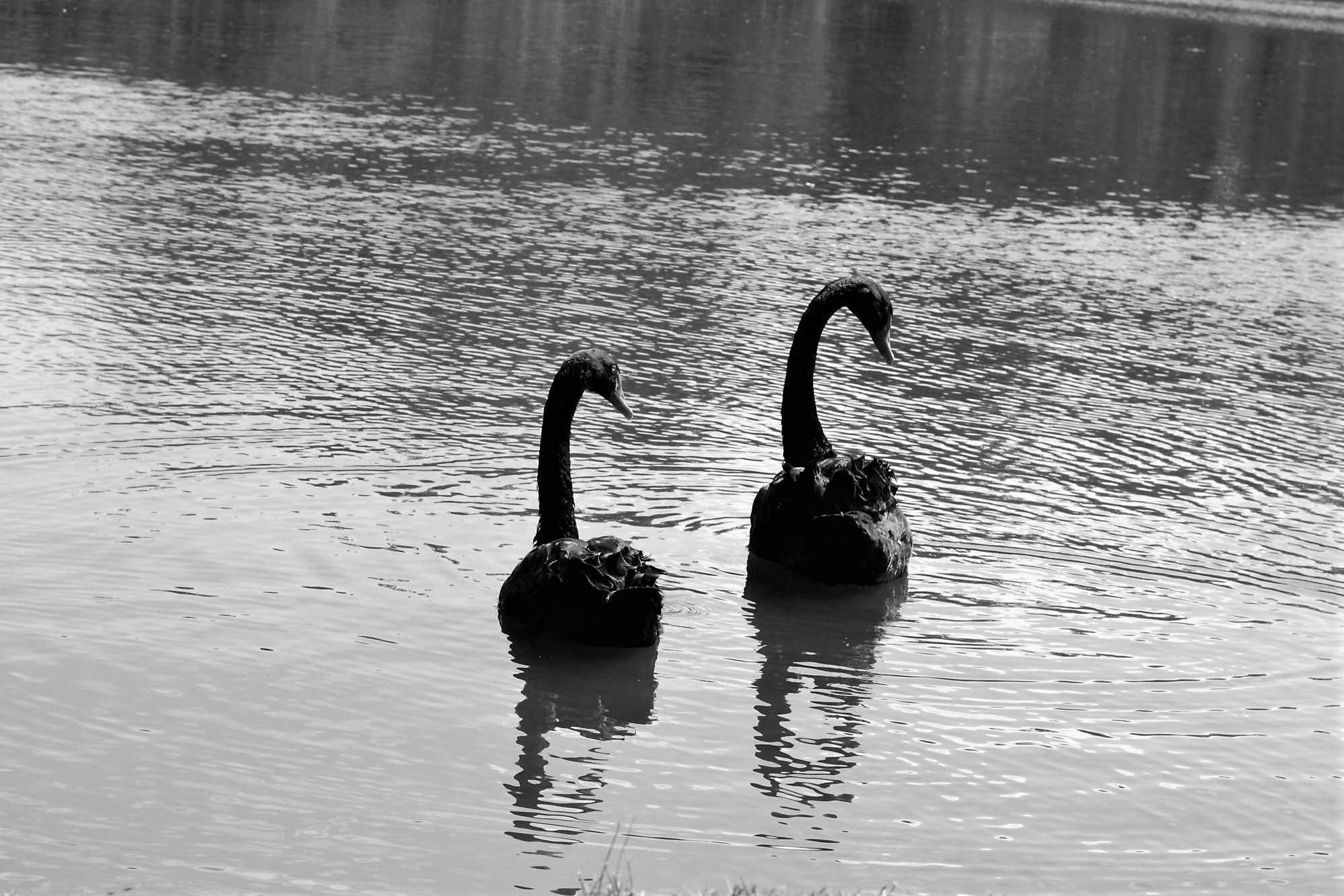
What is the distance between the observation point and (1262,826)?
257 inches

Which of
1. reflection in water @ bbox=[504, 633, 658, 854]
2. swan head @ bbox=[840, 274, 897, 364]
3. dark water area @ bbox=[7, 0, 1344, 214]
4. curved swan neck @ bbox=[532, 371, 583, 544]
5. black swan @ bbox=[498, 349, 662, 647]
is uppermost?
dark water area @ bbox=[7, 0, 1344, 214]

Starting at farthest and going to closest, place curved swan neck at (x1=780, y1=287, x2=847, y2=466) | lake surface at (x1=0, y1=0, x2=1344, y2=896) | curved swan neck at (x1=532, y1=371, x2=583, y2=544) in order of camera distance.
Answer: curved swan neck at (x1=780, y1=287, x2=847, y2=466), curved swan neck at (x1=532, y1=371, x2=583, y2=544), lake surface at (x1=0, y1=0, x2=1344, y2=896)

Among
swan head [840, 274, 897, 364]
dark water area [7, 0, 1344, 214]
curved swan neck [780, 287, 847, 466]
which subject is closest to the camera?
curved swan neck [780, 287, 847, 466]

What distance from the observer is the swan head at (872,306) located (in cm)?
1008

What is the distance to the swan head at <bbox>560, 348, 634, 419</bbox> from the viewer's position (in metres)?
8.34

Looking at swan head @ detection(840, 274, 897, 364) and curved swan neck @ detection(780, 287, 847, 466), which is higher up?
swan head @ detection(840, 274, 897, 364)

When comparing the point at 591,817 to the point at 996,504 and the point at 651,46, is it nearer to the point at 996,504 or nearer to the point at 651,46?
the point at 996,504

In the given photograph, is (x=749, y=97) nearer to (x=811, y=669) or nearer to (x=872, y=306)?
(x=872, y=306)

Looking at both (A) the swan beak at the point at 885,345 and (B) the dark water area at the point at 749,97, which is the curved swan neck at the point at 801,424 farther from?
(B) the dark water area at the point at 749,97

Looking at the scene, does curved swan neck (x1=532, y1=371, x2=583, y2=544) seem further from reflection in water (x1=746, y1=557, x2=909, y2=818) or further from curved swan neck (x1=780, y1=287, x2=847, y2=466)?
curved swan neck (x1=780, y1=287, x2=847, y2=466)

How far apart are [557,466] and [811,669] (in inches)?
59.2

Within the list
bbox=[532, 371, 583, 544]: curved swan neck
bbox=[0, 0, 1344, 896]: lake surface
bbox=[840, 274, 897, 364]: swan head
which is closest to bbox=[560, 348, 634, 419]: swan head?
bbox=[532, 371, 583, 544]: curved swan neck

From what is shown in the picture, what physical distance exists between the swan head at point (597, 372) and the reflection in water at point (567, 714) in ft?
3.95

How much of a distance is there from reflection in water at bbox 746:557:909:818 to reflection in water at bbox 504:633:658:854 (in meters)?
0.55
